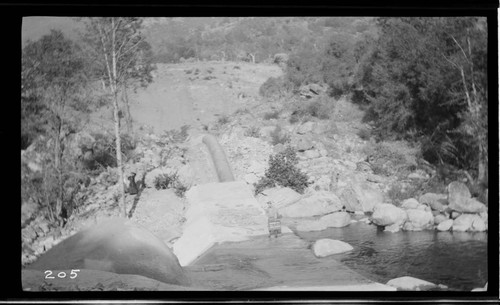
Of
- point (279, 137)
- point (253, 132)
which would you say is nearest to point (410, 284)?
point (279, 137)

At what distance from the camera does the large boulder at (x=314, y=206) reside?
844cm

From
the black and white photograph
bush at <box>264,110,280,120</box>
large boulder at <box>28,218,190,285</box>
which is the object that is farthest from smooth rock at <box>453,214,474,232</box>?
large boulder at <box>28,218,190,285</box>

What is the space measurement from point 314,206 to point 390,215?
40.5 inches

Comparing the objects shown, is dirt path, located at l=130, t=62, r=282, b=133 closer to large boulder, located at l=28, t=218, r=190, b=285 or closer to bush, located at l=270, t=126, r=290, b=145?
bush, located at l=270, t=126, r=290, b=145

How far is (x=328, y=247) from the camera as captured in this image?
823cm

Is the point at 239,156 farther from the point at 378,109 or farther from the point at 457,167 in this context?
the point at 457,167

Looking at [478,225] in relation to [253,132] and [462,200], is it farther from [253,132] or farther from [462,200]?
[253,132]

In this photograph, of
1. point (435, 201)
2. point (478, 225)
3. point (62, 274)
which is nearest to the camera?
point (62, 274)

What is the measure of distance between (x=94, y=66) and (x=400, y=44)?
4.13 meters

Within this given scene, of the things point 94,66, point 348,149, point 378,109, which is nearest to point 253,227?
point 348,149

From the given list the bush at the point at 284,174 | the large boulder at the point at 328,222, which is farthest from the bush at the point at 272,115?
the large boulder at the point at 328,222

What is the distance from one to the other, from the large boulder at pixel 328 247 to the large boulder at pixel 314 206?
428mm

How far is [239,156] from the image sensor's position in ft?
27.6

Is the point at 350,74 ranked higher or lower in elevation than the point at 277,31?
lower
